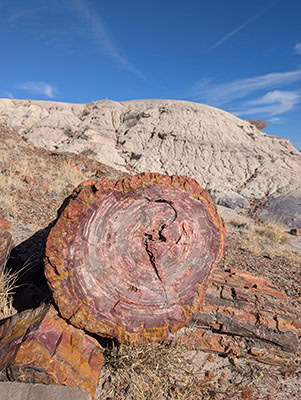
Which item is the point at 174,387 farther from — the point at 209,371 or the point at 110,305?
the point at 110,305

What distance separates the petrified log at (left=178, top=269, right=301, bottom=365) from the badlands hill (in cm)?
922

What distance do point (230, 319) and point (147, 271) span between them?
1.20 metres

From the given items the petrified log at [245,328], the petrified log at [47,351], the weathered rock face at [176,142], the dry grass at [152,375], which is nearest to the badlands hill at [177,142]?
the weathered rock face at [176,142]

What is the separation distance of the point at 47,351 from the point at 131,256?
86 centimetres

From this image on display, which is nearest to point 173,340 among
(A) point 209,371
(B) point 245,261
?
(A) point 209,371

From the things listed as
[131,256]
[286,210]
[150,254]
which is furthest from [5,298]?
[286,210]

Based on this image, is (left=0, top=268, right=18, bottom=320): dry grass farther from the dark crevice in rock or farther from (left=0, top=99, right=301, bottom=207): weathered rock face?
(left=0, top=99, right=301, bottom=207): weathered rock face

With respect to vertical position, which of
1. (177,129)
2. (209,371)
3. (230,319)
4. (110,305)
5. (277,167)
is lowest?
(209,371)

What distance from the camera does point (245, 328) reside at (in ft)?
8.11

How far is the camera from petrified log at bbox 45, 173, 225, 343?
1857 mm

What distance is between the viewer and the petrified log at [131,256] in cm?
186

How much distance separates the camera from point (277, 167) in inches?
554

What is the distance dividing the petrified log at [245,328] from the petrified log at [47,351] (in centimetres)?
100

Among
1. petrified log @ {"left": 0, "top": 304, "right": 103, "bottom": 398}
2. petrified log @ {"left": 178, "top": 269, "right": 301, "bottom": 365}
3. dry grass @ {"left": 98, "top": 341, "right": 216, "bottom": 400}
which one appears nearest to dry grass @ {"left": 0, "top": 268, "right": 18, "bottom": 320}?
petrified log @ {"left": 0, "top": 304, "right": 103, "bottom": 398}
